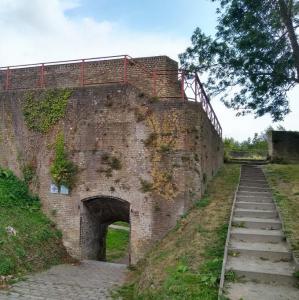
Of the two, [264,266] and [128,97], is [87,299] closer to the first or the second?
[264,266]

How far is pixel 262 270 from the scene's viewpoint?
277 inches

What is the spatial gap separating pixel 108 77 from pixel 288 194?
7747 mm

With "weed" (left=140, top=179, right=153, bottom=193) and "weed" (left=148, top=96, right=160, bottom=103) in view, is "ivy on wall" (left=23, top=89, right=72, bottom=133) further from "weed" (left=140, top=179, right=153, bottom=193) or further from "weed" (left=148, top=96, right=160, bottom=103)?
"weed" (left=140, top=179, right=153, bottom=193)

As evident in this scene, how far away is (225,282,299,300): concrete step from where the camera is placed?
6.10 m

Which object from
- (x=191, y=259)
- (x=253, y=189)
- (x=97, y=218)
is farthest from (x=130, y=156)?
(x=191, y=259)

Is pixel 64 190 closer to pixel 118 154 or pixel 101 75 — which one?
pixel 118 154

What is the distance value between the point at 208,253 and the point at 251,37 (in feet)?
23.7

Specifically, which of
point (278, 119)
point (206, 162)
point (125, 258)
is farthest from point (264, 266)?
point (125, 258)

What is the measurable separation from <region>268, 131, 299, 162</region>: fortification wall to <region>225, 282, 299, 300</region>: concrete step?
15.5 m

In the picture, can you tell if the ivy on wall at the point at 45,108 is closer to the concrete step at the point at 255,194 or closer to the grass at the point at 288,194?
the concrete step at the point at 255,194

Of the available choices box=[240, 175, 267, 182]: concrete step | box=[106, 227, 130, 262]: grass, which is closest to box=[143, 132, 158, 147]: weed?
box=[240, 175, 267, 182]: concrete step

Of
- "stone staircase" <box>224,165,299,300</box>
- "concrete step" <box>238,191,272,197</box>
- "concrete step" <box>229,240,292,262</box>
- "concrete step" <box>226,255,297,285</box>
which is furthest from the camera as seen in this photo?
"concrete step" <box>238,191,272,197</box>

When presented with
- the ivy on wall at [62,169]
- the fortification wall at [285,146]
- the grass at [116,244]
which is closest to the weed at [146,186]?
the ivy on wall at [62,169]

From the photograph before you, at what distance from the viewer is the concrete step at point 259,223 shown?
951 cm
